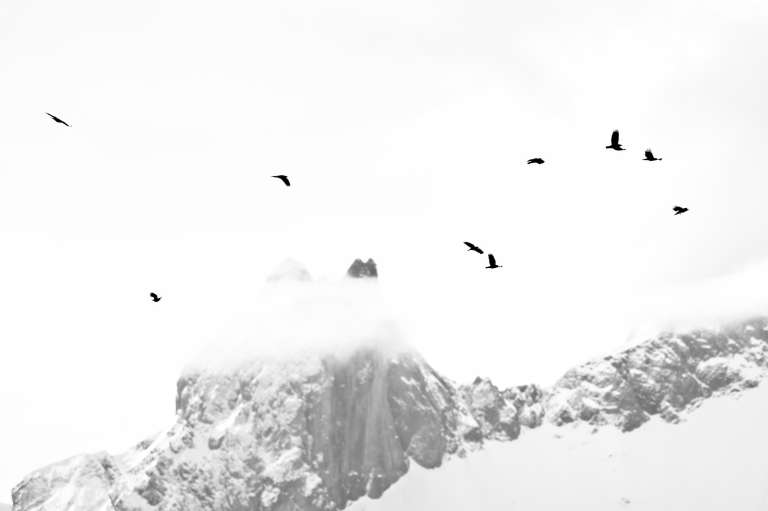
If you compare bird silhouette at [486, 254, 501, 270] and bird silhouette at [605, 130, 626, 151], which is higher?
bird silhouette at [605, 130, 626, 151]

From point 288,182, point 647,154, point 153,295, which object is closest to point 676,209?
point 647,154

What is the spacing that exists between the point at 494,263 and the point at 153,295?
3008 cm

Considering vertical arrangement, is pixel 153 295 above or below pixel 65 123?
below

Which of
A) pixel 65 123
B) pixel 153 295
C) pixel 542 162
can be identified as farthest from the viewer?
pixel 153 295

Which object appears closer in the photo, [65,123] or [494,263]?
[65,123]

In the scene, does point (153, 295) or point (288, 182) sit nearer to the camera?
point (288, 182)

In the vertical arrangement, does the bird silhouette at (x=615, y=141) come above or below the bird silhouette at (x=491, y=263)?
above

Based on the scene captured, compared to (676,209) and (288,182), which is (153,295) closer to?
(288,182)

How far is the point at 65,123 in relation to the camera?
95000 millimetres

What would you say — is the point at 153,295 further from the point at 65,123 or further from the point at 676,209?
the point at 676,209

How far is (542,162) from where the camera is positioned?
10431 centimetres

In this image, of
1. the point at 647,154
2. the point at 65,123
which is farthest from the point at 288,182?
the point at 647,154

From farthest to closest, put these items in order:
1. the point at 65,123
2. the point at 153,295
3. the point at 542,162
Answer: the point at 153,295 < the point at 542,162 < the point at 65,123

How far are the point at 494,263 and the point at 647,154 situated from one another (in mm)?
12412
